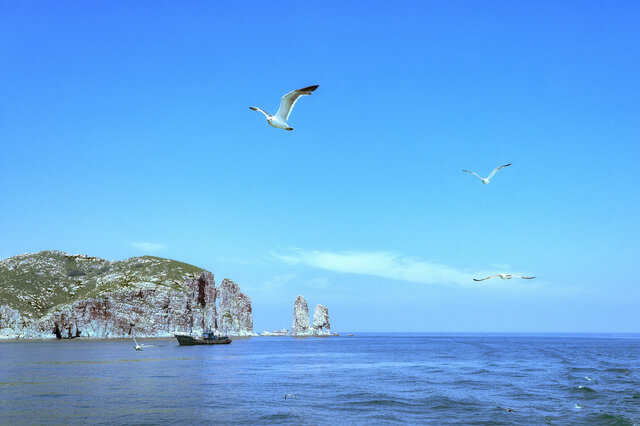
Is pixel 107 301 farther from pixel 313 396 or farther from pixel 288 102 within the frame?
pixel 288 102

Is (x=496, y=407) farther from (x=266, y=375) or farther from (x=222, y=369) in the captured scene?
(x=222, y=369)

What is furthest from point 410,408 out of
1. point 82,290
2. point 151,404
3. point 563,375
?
point 82,290

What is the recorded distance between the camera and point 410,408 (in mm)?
35781

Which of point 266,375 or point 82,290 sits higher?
point 82,290

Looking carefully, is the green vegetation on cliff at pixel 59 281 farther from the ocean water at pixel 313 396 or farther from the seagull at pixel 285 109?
the seagull at pixel 285 109

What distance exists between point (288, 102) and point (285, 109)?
46 cm

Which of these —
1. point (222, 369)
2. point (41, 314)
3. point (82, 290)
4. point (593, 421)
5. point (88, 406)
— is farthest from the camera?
point (82, 290)

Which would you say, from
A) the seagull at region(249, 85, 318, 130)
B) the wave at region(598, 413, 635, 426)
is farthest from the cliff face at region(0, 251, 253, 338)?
the seagull at region(249, 85, 318, 130)

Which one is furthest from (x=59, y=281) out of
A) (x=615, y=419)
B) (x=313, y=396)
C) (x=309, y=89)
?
(x=309, y=89)

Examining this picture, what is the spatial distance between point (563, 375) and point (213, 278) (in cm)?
15685

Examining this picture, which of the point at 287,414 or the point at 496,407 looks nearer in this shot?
the point at 287,414

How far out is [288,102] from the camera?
19547 millimetres

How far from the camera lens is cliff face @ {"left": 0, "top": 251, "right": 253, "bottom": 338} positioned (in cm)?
15950

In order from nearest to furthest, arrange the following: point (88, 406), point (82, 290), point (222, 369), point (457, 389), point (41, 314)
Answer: point (88, 406) → point (457, 389) → point (222, 369) → point (41, 314) → point (82, 290)
